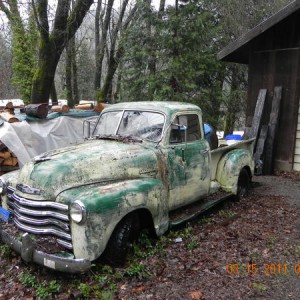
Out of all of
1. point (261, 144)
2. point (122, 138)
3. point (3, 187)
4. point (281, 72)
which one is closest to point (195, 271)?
point (122, 138)

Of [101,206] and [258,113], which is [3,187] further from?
[258,113]

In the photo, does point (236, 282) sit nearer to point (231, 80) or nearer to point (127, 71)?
point (127, 71)

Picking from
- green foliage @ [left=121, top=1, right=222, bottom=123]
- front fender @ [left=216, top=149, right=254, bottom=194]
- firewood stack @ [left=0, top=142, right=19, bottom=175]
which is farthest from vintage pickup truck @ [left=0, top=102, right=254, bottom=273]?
green foliage @ [left=121, top=1, right=222, bottom=123]

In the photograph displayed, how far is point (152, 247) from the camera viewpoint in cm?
465

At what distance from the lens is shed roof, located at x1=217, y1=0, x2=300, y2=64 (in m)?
8.50

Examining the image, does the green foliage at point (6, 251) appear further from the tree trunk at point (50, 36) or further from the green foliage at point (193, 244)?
the tree trunk at point (50, 36)

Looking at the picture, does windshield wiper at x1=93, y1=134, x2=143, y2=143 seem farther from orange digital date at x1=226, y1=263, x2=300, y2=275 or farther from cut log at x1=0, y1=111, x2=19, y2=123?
cut log at x1=0, y1=111, x2=19, y2=123

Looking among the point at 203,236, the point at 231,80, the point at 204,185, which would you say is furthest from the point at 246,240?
the point at 231,80

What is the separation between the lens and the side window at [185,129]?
5.34m

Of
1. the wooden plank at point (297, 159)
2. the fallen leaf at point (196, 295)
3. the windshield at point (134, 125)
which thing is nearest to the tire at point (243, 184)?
the windshield at point (134, 125)

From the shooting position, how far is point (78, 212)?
3.66 meters

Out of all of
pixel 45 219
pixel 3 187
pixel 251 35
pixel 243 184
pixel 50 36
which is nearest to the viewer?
pixel 45 219

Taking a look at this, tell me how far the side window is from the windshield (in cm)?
23

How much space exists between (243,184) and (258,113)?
3124 millimetres
